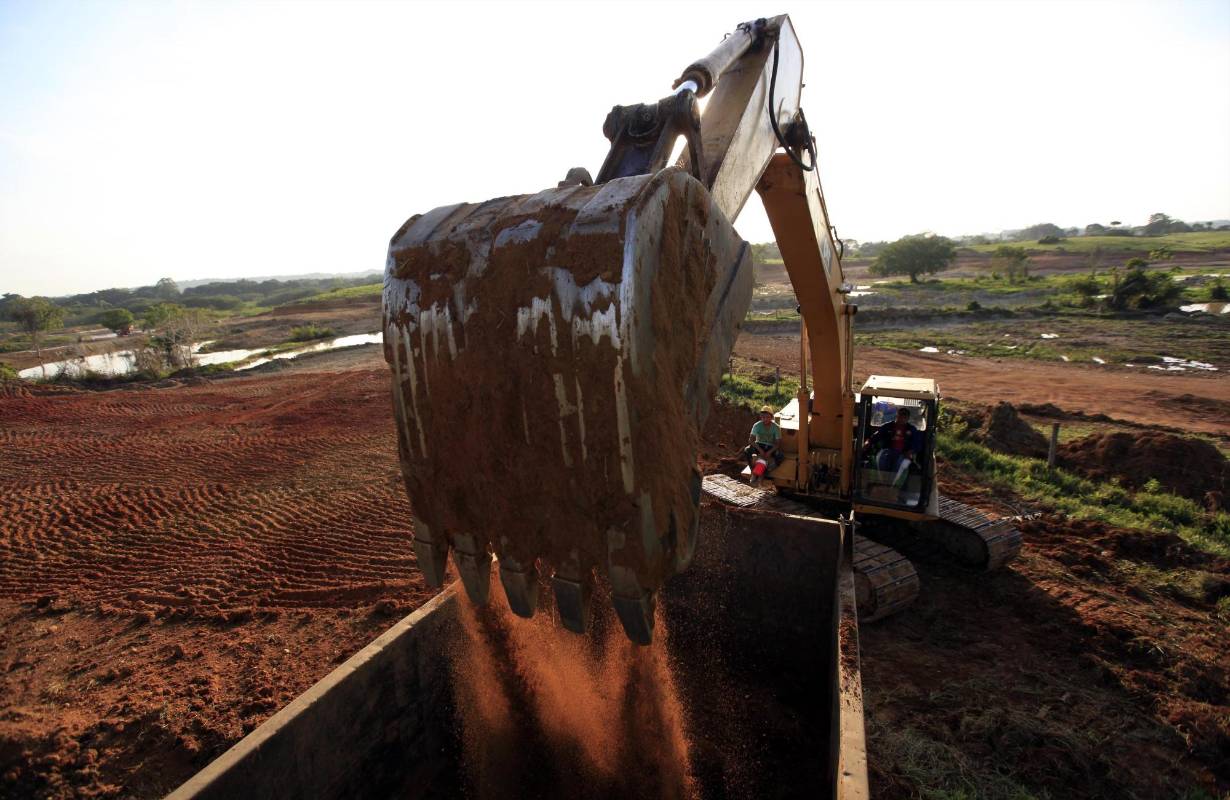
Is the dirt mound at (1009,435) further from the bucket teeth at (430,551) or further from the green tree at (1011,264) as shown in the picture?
the green tree at (1011,264)

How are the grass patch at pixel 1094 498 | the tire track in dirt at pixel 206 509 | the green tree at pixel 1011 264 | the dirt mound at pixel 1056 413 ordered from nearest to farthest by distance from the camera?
the tire track in dirt at pixel 206 509 < the grass patch at pixel 1094 498 < the dirt mound at pixel 1056 413 < the green tree at pixel 1011 264

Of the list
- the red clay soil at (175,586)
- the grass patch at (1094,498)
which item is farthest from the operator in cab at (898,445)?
the red clay soil at (175,586)

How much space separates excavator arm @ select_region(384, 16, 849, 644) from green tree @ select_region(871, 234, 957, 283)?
49.9 meters

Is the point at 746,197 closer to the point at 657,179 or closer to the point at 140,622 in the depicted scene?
the point at 657,179

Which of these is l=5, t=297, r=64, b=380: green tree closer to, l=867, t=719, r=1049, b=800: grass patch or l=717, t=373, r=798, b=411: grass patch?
l=717, t=373, r=798, b=411: grass patch

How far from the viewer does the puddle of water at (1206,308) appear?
84.8ft

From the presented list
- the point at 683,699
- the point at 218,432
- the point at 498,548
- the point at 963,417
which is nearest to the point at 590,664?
the point at 683,699

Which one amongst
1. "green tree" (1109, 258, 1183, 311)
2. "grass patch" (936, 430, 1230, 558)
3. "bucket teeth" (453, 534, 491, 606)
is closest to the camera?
"bucket teeth" (453, 534, 491, 606)

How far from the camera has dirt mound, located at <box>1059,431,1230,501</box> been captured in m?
8.90

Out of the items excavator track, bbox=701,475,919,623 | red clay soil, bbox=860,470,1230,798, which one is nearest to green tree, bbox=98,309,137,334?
excavator track, bbox=701,475,919,623

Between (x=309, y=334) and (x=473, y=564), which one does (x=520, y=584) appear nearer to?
(x=473, y=564)

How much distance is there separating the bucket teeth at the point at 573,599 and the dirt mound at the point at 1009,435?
1055 cm

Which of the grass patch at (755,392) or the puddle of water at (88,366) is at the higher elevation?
the puddle of water at (88,366)

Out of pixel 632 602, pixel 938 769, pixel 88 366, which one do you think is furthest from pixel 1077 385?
pixel 88 366
